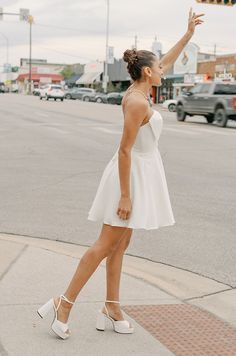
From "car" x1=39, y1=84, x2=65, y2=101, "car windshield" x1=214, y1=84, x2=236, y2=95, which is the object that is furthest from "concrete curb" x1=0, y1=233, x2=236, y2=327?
"car" x1=39, y1=84, x2=65, y2=101

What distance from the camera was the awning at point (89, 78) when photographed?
313 ft

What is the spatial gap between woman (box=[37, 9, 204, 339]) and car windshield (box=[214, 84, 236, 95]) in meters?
22.3

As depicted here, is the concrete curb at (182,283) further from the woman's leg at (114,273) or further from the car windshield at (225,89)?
the car windshield at (225,89)

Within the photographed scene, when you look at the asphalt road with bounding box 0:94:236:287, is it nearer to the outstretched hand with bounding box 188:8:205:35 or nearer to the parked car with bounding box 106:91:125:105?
the outstretched hand with bounding box 188:8:205:35

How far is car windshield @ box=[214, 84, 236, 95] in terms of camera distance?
25.5 metres

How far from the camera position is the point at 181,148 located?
54.1ft

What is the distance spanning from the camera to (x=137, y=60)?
3.77m

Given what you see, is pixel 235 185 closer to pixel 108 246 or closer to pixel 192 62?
pixel 108 246

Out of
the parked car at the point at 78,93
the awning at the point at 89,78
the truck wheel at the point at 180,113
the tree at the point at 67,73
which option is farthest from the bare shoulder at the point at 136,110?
the tree at the point at 67,73

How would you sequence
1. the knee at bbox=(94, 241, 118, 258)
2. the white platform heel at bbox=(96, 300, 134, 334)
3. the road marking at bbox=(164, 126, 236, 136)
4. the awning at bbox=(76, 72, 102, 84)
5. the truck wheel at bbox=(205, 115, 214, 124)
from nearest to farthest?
the knee at bbox=(94, 241, 118, 258)
the white platform heel at bbox=(96, 300, 134, 334)
the road marking at bbox=(164, 126, 236, 136)
the truck wheel at bbox=(205, 115, 214, 124)
the awning at bbox=(76, 72, 102, 84)

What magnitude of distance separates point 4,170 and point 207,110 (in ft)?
52.3

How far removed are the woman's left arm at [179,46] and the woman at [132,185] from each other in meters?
0.55

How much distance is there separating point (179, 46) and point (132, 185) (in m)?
1.30

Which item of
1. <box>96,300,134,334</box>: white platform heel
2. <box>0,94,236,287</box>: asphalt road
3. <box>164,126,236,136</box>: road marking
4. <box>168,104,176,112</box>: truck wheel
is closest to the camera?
<box>96,300,134,334</box>: white platform heel
